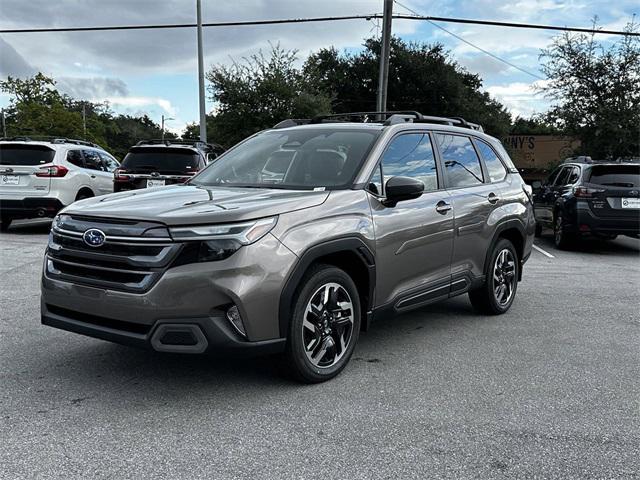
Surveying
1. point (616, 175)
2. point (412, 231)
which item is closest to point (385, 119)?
point (412, 231)

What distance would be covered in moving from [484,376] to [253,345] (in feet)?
5.54

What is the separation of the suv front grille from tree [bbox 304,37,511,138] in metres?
33.2

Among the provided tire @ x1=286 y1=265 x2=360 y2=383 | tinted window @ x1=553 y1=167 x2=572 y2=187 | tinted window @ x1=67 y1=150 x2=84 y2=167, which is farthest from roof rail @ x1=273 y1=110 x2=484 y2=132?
tinted window @ x1=67 y1=150 x2=84 y2=167

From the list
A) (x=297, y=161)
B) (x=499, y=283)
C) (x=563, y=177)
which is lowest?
(x=499, y=283)

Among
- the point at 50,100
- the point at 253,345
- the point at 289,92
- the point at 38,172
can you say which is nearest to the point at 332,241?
the point at 253,345

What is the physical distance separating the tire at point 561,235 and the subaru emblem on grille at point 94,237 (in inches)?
365

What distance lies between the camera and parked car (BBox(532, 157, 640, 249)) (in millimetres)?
10297

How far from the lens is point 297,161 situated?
4.66 m

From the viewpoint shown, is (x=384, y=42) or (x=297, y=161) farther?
(x=384, y=42)

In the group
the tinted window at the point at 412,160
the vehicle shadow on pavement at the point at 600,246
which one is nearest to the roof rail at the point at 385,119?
the tinted window at the point at 412,160

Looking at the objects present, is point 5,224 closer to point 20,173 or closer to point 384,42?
point 20,173

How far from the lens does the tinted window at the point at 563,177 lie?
11.6 meters

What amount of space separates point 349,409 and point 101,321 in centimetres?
152

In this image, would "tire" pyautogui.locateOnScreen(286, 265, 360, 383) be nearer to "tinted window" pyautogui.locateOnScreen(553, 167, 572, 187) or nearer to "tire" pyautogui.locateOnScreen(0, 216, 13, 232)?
"tinted window" pyautogui.locateOnScreen(553, 167, 572, 187)
